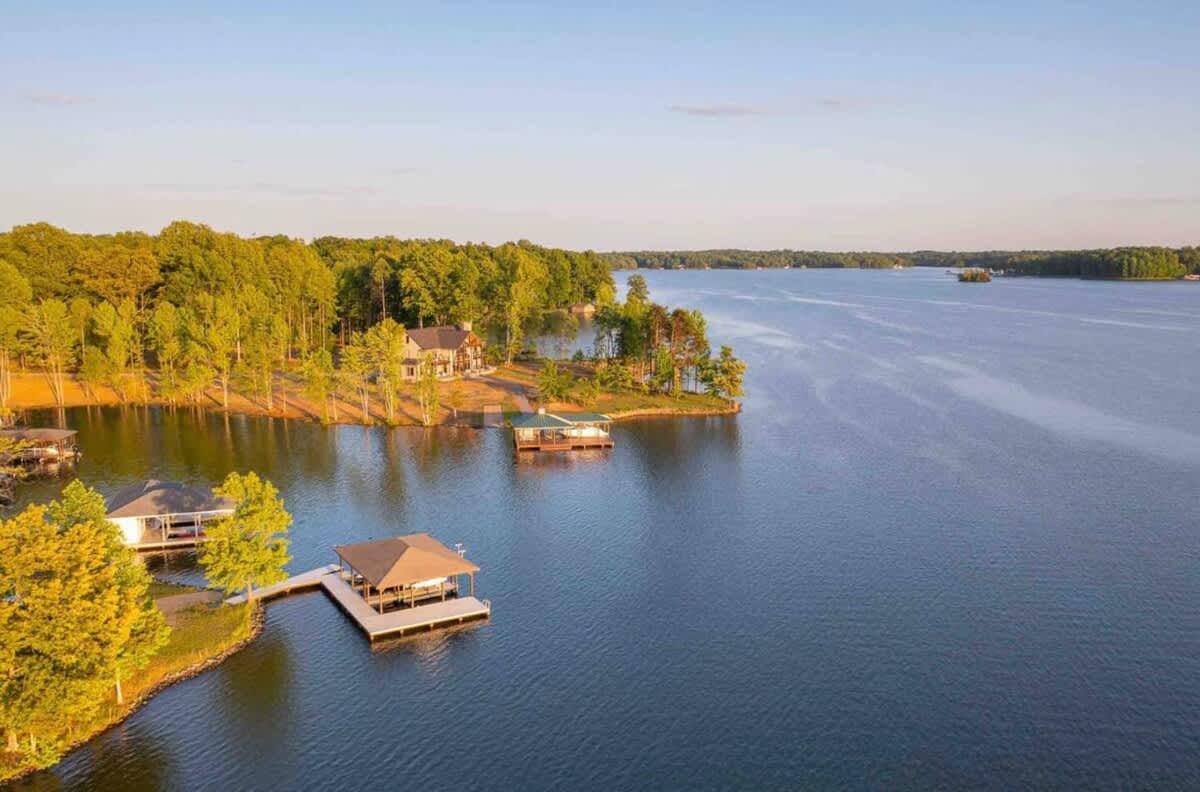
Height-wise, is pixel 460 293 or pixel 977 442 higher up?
pixel 460 293

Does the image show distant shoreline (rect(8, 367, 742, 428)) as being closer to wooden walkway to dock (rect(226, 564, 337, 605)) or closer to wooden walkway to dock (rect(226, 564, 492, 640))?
wooden walkway to dock (rect(226, 564, 337, 605))

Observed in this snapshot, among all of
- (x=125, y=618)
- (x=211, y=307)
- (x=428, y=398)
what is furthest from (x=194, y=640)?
(x=211, y=307)

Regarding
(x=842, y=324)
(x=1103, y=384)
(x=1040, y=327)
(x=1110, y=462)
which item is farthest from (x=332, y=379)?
(x=1040, y=327)

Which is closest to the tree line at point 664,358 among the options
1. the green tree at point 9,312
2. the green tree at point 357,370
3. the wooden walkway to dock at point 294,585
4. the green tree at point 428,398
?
the green tree at point 428,398

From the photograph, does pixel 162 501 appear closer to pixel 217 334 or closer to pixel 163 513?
pixel 163 513

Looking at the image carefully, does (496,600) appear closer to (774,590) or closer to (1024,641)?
(774,590)

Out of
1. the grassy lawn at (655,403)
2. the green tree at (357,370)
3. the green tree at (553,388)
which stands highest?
the green tree at (357,370)

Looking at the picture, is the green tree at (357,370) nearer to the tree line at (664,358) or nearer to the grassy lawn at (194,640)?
the tree line at (664,358)

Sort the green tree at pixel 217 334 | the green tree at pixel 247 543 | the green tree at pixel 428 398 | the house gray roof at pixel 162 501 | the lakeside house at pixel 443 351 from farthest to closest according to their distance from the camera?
the lakeside house at pixel 443 351 → the green tree at pixel 217 334 → the green tree at pixel 428 398 → the house gray roof at pixel 162 501 → the green tree at pixel 247 543
